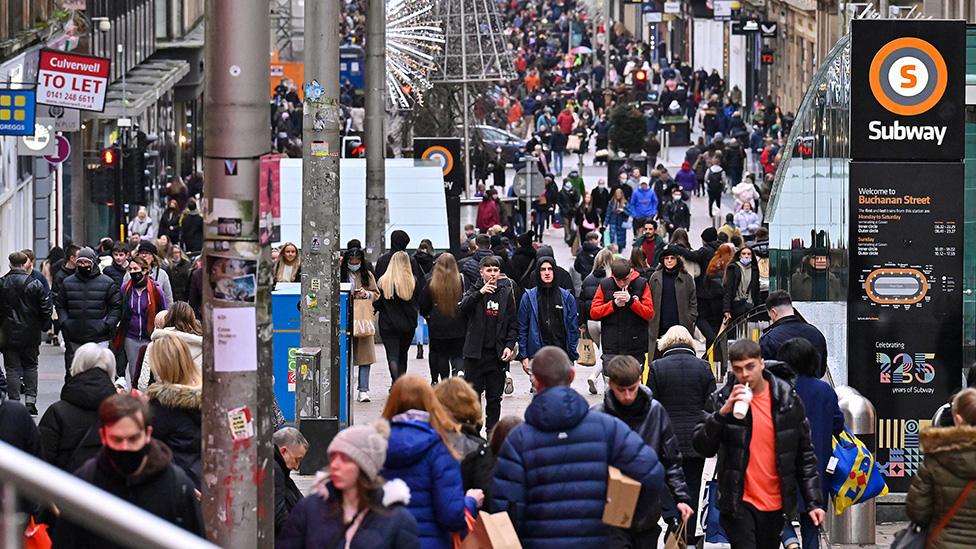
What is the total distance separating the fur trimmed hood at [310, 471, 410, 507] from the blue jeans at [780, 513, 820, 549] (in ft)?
12.0

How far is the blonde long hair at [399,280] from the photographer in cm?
1792

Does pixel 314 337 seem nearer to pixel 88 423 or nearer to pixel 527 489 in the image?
pixel 88 423

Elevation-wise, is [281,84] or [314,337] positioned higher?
[281,84]

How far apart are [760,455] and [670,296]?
860cm

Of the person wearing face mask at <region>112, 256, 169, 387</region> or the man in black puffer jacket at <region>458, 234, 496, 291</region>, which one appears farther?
the man in black puffer jacket at <region>458, 234, 496, 291</region>

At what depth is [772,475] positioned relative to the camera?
32.0 feet

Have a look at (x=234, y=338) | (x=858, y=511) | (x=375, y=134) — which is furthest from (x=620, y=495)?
(x=375, y=134)

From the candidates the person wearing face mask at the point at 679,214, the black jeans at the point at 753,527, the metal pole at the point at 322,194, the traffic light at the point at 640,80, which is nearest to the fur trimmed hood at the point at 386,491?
the black jeans at the point at 753,527

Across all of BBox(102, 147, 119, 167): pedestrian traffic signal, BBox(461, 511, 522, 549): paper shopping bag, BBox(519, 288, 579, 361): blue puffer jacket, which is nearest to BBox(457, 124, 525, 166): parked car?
BBox(102, 147, 119, 167): pedestrian traffic signal

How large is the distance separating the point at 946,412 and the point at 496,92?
129 feet

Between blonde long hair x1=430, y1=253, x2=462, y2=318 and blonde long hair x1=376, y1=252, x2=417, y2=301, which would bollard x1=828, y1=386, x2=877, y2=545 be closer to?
blonde long hair x1=430, y1=253, x2=462, y2=318

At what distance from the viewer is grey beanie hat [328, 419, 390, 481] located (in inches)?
263

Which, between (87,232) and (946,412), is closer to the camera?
(946,412)

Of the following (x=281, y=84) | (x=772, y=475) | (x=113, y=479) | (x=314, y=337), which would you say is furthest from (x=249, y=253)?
(x=281, y=84)
